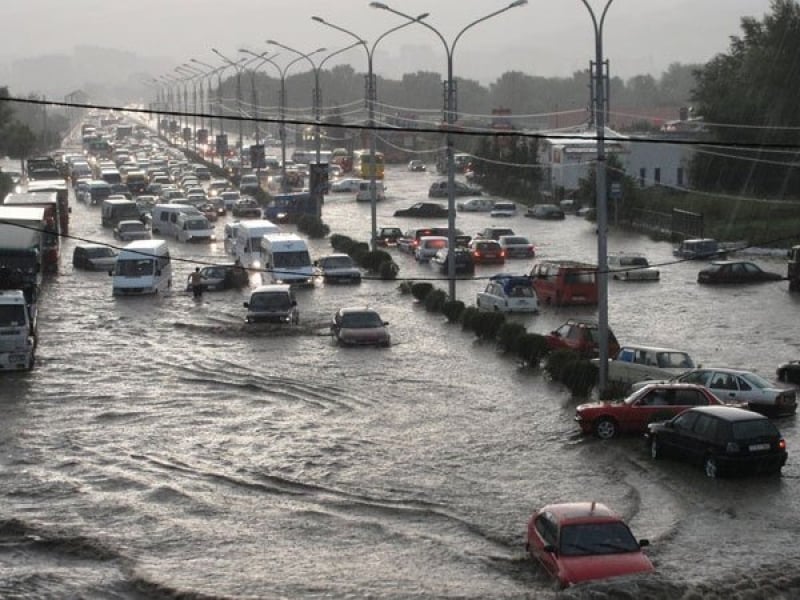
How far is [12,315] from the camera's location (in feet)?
108

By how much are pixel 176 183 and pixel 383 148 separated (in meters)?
40.1

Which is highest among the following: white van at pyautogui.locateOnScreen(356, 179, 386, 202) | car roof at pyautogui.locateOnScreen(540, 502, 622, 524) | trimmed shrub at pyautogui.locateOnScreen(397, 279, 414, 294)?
white van at pyautogui.locateOnScreen(356, 179, 386, 202)

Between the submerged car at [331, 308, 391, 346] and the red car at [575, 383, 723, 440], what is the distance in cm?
1130

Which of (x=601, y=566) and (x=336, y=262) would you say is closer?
(x=601, y=566)

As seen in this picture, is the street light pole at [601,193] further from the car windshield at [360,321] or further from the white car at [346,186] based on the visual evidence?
the white car at [346,186]

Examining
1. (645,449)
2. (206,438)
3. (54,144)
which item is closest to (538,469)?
(645,449)

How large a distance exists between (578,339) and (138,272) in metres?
18.3

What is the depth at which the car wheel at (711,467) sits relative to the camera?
22.6 meters

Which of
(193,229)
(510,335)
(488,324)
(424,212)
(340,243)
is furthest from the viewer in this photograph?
(424,212)

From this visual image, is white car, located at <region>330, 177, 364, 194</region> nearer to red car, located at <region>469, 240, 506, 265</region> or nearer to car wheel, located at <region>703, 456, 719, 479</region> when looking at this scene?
red car, located at <region>469, 240, 506, 265</region>

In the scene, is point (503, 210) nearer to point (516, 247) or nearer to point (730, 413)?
point (516, 247)

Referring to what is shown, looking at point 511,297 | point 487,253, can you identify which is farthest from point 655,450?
point 487,253

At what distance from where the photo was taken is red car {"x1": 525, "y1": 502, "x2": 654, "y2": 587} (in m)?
16.9

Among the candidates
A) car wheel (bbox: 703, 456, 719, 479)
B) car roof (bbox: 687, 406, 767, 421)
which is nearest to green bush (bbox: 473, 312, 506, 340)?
car roof (bbox: 687, 406, 767, 421)
